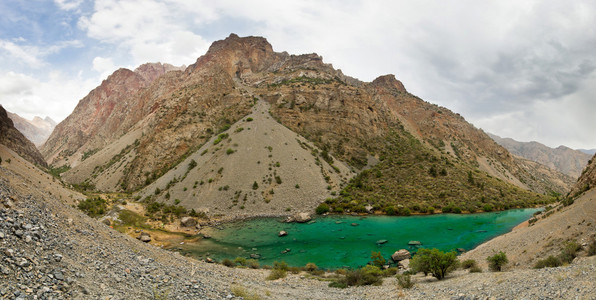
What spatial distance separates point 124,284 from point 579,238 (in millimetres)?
26042

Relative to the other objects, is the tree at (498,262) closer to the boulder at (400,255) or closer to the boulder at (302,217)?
the boulder at (400,255)

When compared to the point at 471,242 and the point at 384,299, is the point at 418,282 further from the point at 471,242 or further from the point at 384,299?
the point at 471,242

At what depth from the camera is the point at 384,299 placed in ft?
51.0

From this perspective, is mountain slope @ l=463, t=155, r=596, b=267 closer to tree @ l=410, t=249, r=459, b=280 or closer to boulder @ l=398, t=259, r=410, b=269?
tree @ l=410, t=249, r=459, b=280

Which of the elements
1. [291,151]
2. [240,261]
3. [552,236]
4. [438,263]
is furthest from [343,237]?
[291,151]

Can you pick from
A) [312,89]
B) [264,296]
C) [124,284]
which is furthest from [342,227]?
[312,89]

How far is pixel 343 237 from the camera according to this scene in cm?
3716

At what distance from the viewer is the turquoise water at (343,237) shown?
102ft

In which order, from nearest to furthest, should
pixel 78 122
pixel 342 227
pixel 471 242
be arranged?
1. pixel 471 242
2. pixel 342 227
3. pixel 78 122

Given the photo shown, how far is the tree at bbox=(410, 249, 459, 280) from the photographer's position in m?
18.3

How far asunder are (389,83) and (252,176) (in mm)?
110984

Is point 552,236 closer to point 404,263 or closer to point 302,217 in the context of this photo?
point 404,263

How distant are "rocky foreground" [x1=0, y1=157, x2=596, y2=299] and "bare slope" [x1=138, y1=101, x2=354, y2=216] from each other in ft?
121

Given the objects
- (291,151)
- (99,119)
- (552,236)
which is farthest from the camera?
(99,119)
